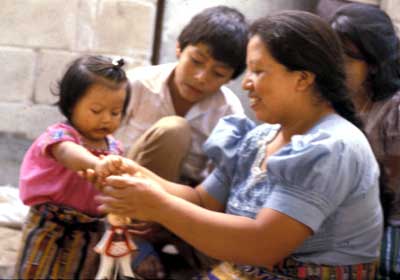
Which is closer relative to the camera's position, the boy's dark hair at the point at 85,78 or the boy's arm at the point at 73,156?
the boy's arm at the point at 73,156

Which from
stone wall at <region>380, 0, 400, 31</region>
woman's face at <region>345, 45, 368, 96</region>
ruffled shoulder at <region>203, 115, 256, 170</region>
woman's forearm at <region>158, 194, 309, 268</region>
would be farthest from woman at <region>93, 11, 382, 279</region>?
stone wall at <region>380, 0, 400, 31</region>

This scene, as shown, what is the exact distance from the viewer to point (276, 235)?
5.40 feet

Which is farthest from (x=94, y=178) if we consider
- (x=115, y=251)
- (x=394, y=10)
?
(x=394, y=10)

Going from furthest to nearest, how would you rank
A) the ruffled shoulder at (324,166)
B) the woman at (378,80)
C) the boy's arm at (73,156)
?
the woman at (378,80) < the boy's arm at (73,156) < the ruffled shoulder at (324,166)

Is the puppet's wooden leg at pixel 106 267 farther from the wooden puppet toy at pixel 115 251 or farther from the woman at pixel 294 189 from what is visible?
the woman at pixel 294 189

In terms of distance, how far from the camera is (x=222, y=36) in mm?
2549

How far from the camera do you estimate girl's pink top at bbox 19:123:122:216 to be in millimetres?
2152

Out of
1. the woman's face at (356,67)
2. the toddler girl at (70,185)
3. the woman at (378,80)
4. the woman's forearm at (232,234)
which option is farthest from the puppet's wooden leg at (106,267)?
the woman's face at (356,67)

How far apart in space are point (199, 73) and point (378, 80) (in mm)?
658

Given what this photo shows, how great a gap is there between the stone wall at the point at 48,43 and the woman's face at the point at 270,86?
1.49 meters

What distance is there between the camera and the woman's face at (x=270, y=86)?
71.1 inches

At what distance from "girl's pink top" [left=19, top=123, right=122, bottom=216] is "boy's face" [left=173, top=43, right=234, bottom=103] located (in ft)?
1.69

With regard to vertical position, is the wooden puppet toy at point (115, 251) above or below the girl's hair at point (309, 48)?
below

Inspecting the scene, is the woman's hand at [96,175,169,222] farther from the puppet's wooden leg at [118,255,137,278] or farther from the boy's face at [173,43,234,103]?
the boy's face at [173,43,234,103]
